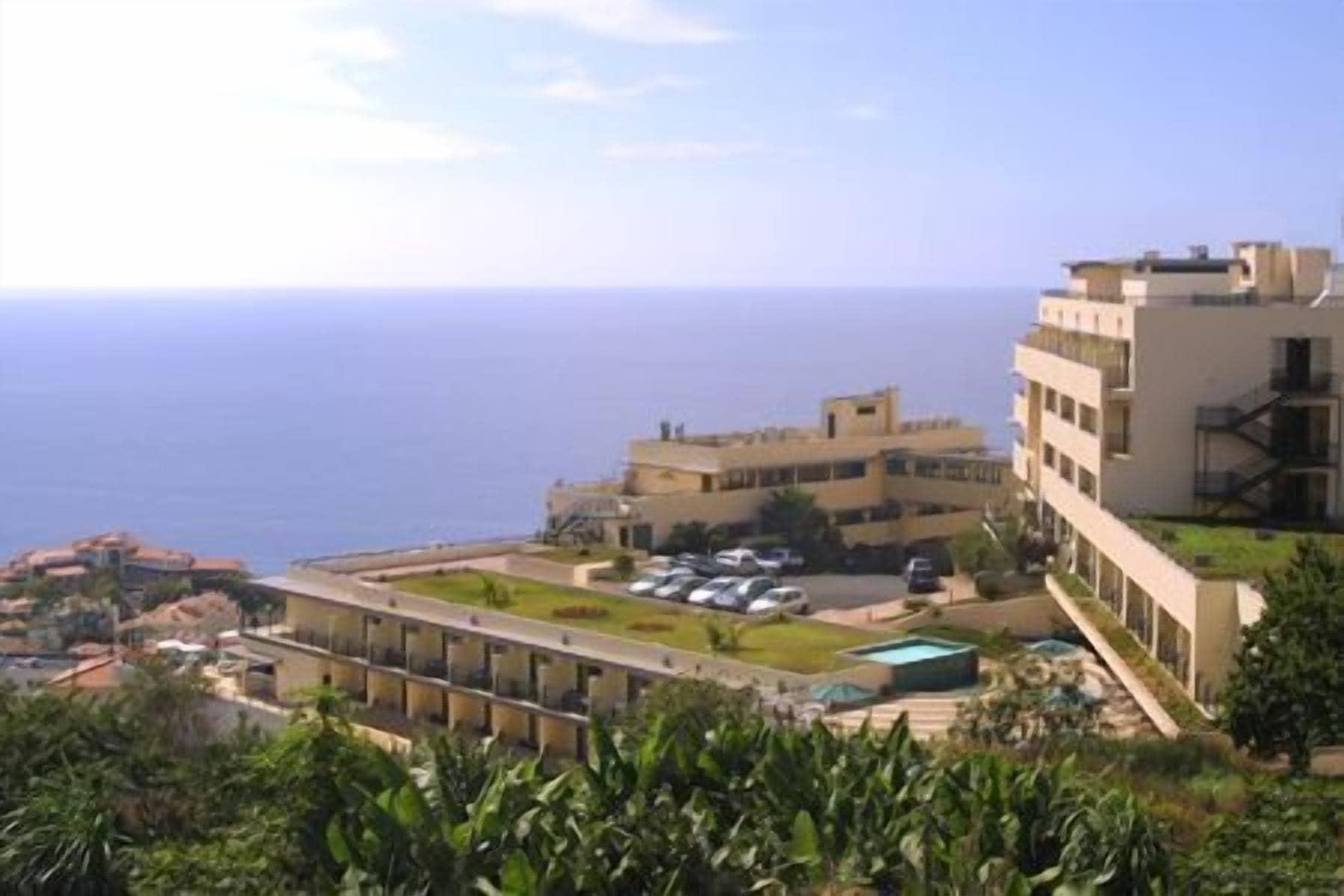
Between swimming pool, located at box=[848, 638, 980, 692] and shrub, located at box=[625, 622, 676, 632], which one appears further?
shrub, located at box=[625, 622, 676, 632]

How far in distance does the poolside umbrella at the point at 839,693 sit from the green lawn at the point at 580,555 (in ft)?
49.1

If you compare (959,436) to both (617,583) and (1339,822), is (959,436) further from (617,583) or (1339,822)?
(1339,822)

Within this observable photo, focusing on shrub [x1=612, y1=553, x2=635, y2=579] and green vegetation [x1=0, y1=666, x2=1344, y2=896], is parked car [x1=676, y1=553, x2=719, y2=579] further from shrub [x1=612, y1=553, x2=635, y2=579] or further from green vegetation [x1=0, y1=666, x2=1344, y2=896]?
green vegetation [x1=0, y1=666, x2=1344, y2=896]

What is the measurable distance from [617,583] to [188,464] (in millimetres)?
127366

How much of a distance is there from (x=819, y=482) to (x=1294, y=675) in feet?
106

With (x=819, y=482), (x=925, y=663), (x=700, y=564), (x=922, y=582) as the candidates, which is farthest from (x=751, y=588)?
(x=819, y=482)

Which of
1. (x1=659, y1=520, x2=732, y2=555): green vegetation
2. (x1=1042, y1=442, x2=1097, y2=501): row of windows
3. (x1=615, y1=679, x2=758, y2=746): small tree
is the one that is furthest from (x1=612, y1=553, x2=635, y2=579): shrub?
(x1=615, y1=679, x2=758, y2=746): small tree

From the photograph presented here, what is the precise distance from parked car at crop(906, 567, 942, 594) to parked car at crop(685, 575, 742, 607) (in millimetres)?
4955

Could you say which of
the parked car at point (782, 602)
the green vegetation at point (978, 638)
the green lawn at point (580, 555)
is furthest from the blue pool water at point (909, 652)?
the green lawn at point (580, 555)

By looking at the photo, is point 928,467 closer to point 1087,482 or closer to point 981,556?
point 981,556

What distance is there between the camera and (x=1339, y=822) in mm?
21625

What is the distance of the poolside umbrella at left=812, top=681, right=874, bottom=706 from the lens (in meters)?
33.3

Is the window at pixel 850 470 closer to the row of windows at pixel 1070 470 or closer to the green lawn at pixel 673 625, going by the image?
the row of windows at pixel 1070 470

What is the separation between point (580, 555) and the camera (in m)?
49.5
